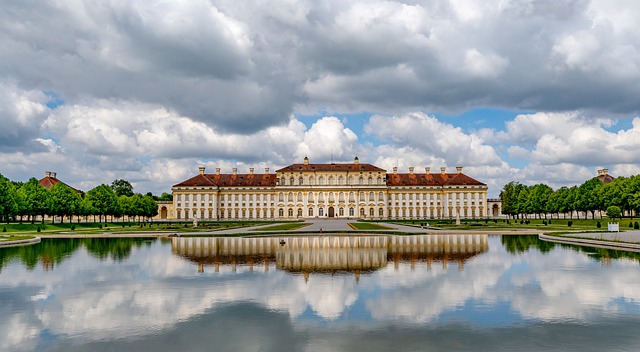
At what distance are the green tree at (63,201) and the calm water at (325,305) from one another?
170 feet

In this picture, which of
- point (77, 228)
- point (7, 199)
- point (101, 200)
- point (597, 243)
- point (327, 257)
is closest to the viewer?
point (327, 257)

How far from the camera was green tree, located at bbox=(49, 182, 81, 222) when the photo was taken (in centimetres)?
6684

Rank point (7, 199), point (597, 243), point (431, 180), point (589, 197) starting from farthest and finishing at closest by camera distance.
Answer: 1. point (431, 180)
2. point (589, 197)
3. point (7, 199)
4. point (597, 243)

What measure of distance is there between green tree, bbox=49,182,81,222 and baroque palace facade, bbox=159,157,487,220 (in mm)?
36564

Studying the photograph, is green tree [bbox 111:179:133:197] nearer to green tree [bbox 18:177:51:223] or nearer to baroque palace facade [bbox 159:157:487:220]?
baroque palace facade [bbox 159:157:487:220]

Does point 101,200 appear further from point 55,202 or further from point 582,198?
point 582,198

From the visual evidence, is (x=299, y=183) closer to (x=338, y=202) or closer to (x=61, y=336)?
(x=338, y=202)

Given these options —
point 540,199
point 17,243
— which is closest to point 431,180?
point 540,199

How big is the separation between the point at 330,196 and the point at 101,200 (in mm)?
46432

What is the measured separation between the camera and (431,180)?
110188mm

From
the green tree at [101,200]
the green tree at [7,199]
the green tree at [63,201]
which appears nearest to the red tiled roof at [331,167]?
the green tree at [101,200]

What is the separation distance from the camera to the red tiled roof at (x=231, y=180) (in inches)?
4277

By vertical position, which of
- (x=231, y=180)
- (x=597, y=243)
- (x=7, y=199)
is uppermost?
(x=231, y=180)

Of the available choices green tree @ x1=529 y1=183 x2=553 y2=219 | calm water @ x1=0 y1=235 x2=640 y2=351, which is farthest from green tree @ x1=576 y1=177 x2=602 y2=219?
calm water @ x1=0 y1=235 x2=640 y2=351
